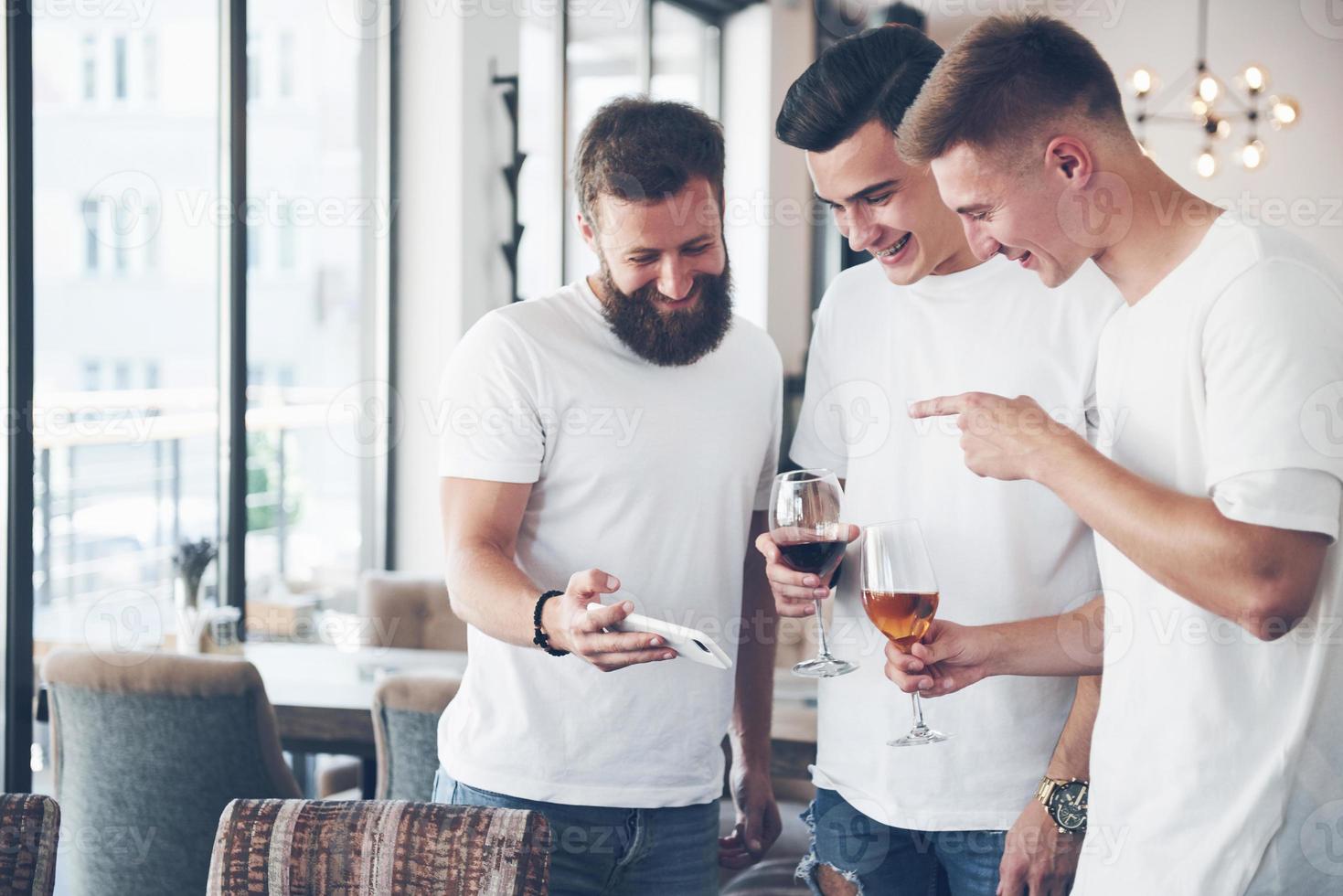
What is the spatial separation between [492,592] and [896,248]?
2.10 feet

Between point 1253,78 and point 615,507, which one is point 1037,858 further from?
point 1253,78

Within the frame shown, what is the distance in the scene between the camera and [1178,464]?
1129 millimetres

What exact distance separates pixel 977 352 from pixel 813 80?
15.4 inches

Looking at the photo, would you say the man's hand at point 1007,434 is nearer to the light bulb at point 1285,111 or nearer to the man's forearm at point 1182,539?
the man's forearm at point 1182,539

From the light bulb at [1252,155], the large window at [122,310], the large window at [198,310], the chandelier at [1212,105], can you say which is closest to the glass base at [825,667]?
the large window at [198,310]

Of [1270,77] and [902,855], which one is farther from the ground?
[1270,77]

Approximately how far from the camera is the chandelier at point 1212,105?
218 inches

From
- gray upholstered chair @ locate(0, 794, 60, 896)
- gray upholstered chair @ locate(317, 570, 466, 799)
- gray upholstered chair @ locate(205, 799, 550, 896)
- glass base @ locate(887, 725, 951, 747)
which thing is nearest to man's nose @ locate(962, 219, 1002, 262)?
glass base @ locate(887, 725, 951, 747)

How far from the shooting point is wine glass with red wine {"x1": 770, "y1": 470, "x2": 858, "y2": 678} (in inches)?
56.0

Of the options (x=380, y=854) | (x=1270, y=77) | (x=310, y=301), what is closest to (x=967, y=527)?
(x=380, y=854)

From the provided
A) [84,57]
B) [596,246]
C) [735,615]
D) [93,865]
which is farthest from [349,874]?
[84,57]

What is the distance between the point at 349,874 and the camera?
4.32 feet

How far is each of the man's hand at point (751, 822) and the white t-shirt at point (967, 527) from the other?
0.79 ft

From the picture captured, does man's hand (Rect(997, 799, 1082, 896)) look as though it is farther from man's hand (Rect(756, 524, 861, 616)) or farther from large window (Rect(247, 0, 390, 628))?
large window (Rect(247, 0, 390, 628))
